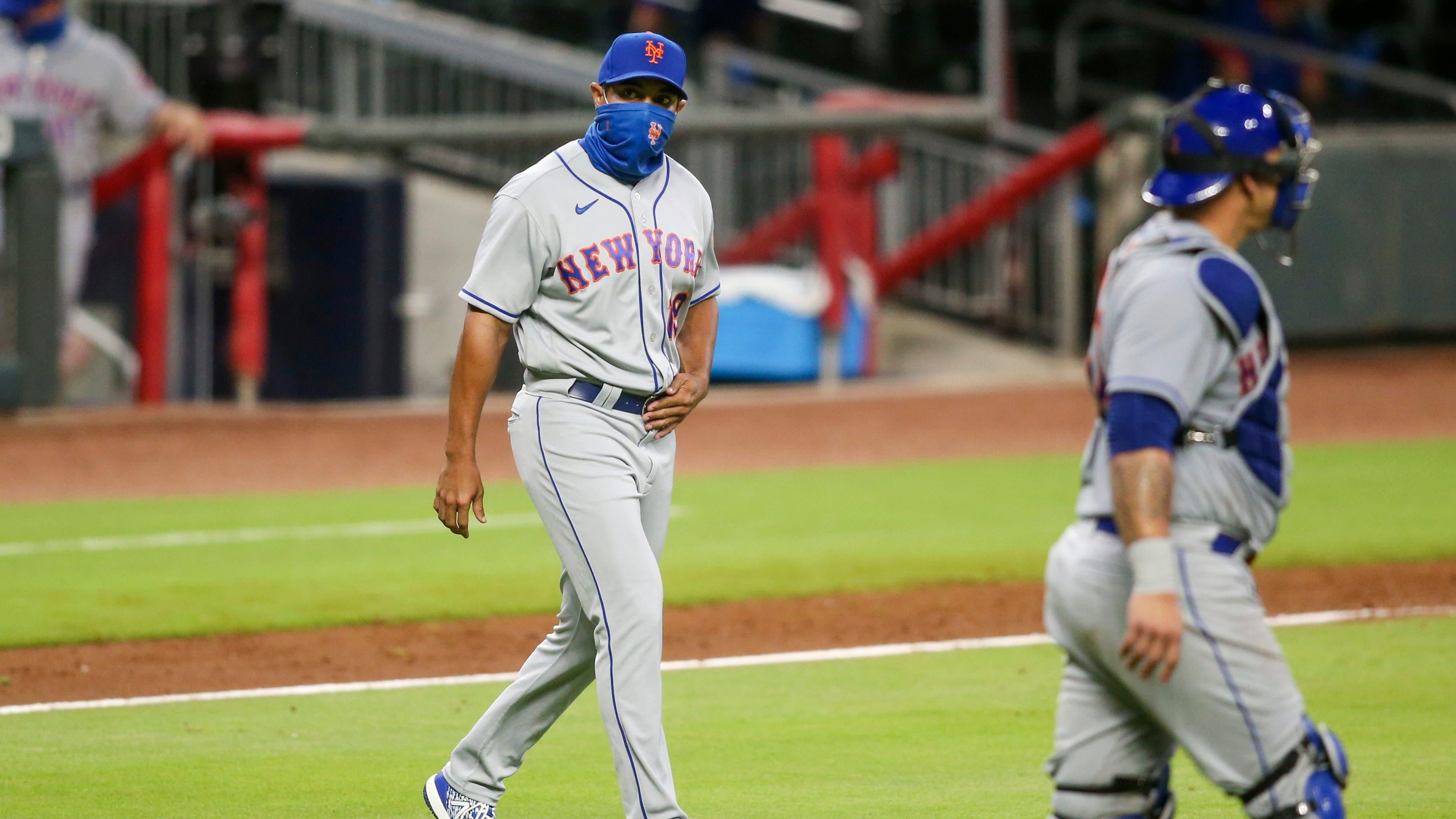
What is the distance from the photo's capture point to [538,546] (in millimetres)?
9820

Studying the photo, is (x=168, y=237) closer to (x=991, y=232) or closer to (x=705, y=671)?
(x=991, y=232)

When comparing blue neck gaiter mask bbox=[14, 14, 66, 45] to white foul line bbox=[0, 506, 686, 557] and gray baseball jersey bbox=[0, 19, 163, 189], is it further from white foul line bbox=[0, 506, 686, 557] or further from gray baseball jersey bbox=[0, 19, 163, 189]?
white foul line bbox=[0, 506, 686, 557]

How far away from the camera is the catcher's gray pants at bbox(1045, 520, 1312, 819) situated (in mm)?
3352

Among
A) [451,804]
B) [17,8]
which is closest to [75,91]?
[17,8]

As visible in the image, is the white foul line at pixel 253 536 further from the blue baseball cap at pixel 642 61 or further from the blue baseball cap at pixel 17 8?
the blue baseball cap at pixel 642 61

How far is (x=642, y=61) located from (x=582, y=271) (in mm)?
520

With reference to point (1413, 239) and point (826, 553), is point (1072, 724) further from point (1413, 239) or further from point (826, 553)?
point (1413, 239)

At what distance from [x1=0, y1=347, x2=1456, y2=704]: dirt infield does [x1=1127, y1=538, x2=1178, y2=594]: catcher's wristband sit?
394 centimetres

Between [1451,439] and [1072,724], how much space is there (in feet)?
37.4

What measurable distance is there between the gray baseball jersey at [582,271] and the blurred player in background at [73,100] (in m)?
9.43

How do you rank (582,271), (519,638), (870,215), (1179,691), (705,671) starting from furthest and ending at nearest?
(870,215), (519,638), (705,671), (582,271), (1179,691)

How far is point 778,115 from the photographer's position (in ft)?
51.5

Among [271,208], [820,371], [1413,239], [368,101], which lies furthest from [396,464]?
[1413,239]

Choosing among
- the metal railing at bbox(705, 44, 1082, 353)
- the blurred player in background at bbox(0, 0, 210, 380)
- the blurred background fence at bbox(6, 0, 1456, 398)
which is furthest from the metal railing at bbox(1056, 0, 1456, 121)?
the blurred player in background at bbox(0, 0, 210, 380)
